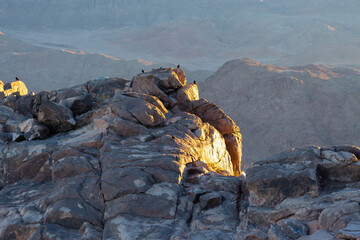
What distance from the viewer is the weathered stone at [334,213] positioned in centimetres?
614

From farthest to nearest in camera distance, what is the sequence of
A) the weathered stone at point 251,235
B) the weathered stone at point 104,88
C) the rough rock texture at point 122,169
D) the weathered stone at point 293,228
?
1. the weathered stone at point 104,88
2. the rough rock texture at point 122,169
3. the weathered stone at point 251,235
4. the weathered stone at point 293,228

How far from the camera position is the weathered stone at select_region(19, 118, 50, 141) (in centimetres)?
1144

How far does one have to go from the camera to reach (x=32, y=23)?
10144 cm

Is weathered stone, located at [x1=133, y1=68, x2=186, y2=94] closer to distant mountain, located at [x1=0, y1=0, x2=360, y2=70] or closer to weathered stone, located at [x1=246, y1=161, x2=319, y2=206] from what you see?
weathered stone, located at [x1=246, y1=161, x2=319, y2=206]

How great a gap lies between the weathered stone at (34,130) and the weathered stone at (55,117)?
209 mm

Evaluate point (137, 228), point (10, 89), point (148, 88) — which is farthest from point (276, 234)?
point (10, 89)

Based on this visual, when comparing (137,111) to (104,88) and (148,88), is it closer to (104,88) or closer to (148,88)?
(148,88)

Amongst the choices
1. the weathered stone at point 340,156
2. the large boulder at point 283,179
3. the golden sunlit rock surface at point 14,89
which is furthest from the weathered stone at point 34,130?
the weathered stone at point 340,156

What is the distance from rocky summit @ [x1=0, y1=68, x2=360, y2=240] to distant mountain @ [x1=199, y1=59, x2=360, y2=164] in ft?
78.9

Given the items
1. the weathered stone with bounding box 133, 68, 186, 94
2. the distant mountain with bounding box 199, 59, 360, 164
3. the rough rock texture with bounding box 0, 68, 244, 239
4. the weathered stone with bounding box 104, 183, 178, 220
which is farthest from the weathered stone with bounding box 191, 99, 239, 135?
the distant mountain with bounding box 199, 59, 360, 164

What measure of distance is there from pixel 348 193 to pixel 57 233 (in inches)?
214

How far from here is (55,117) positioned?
1177 centimetres

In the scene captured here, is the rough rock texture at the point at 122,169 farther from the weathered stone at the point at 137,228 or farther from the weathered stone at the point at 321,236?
the weathered stone at the point at 321,236

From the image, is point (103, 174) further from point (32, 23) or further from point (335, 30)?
point (32, 23)
